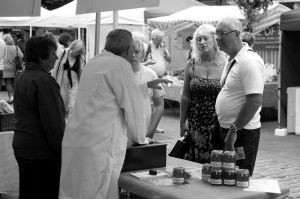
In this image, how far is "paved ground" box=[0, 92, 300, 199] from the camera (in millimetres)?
7047

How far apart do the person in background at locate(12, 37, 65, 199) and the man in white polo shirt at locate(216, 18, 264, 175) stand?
1.24m

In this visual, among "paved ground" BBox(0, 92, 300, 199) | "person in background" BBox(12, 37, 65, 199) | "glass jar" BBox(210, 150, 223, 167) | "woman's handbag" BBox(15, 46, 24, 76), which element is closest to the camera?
"glass jar" BBox(210, 150, 223, 167)

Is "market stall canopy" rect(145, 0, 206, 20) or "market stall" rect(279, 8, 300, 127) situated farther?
"market stall canopy" rect(145, 0, 206, 20)

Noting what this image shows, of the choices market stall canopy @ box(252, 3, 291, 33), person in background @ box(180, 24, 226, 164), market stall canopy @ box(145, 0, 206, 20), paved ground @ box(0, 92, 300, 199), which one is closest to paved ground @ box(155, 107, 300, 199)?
paved ground @ box(0, 92, 300, 199)

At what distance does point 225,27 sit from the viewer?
406 centimetres

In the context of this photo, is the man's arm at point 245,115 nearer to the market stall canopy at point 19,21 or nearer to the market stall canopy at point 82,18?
the market stall canopy at point 82,18

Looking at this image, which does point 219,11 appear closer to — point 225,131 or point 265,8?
point 265,8

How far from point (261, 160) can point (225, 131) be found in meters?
4.17

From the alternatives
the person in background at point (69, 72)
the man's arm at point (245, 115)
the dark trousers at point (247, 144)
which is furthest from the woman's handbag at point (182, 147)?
the person in background at point (69, 72)

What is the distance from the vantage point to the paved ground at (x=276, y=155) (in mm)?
7047

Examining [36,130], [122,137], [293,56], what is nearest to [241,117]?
[122,137]

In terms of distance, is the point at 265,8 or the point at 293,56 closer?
the point at 293,56

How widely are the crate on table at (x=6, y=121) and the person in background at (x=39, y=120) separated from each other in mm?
1769

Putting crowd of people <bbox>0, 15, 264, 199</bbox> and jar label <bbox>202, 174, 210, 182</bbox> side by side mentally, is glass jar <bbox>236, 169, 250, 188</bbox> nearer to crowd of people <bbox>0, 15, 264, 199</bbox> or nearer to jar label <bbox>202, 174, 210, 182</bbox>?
jar label <bbox>202, 174, 210, 182</bbox>
